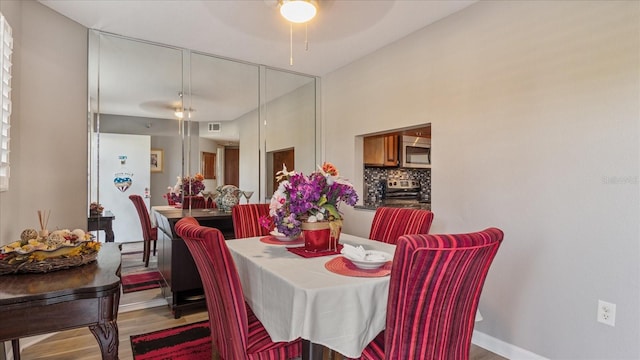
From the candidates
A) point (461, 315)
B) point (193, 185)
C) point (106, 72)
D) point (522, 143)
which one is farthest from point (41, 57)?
point (522, 143)

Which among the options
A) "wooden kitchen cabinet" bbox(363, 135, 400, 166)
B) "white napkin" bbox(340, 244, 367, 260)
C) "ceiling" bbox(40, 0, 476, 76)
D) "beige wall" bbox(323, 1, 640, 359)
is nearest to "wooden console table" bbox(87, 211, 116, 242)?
"ceiling" bbox(40, 0, 476, 76)

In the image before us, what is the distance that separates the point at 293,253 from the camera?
179cm

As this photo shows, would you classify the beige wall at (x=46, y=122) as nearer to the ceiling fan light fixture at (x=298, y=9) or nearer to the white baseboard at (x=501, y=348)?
the ceiling fan light fixture at (x=298, y=9)

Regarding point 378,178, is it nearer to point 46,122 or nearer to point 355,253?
point 355,253

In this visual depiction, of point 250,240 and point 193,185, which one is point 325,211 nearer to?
point 250,240

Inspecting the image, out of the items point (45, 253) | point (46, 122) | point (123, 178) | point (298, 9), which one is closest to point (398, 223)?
point (298, 9)

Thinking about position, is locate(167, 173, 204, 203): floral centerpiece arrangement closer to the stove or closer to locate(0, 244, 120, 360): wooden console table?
locate(0, 244, 120, 360): wooden console table

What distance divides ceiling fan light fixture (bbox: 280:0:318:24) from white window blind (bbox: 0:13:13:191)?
1521 millimetres

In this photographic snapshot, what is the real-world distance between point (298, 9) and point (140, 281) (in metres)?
2.79

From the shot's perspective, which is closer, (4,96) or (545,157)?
(4,96)

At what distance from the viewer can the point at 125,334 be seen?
2.47m

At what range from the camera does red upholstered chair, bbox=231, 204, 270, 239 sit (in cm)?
257

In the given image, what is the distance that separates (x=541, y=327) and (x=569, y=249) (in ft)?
1.69

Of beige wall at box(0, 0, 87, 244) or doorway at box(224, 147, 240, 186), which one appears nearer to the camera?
beige wall at box(0, 0, 87, 244)
